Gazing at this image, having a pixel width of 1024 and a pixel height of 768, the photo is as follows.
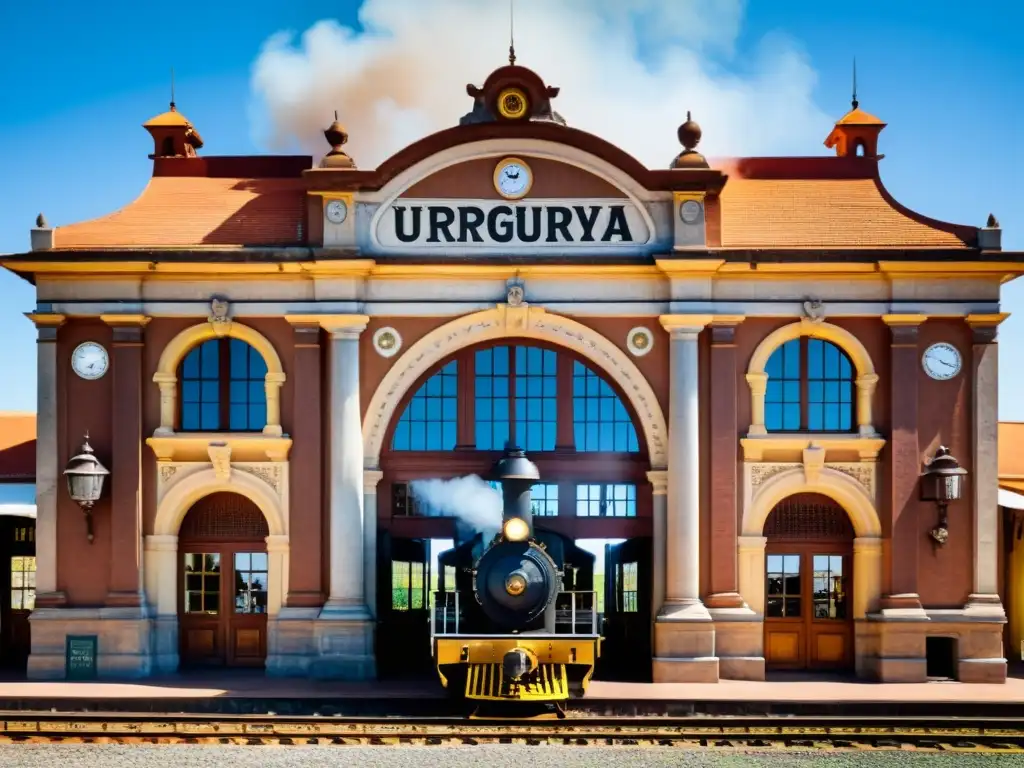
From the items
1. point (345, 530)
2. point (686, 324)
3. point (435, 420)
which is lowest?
point (345, 530)

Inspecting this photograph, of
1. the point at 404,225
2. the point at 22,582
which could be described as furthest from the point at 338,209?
the point at 22,582

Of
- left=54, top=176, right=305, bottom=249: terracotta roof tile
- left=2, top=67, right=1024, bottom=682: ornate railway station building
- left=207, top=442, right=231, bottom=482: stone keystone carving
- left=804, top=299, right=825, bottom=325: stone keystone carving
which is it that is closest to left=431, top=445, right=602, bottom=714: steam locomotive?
left=2, top=67, right=1024, bottom=682: ornate railway station building

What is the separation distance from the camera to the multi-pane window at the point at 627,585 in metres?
21.3

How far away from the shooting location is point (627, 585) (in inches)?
843

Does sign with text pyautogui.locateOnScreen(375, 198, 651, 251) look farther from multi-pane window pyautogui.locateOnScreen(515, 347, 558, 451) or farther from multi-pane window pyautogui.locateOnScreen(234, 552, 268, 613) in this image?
multi-pane window pyautogui.locateOnScreen(234, 552, 268, 613)

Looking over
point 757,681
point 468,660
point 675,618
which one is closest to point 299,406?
point 468,660

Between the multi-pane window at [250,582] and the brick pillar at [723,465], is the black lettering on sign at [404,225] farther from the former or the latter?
the multi-pane window at [250,582]

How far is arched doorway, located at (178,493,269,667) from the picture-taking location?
68.1 feet

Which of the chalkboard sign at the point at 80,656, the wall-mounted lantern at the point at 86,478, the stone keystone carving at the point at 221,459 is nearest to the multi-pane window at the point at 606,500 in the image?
the stone keystone carving at the point at 221,459

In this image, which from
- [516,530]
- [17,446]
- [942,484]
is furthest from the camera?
[17,446]

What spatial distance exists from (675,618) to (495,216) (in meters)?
7.50

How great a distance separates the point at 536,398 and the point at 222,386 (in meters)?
5.51

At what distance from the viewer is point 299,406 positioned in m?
20.4

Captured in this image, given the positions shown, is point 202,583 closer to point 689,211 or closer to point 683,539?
point 683,539
